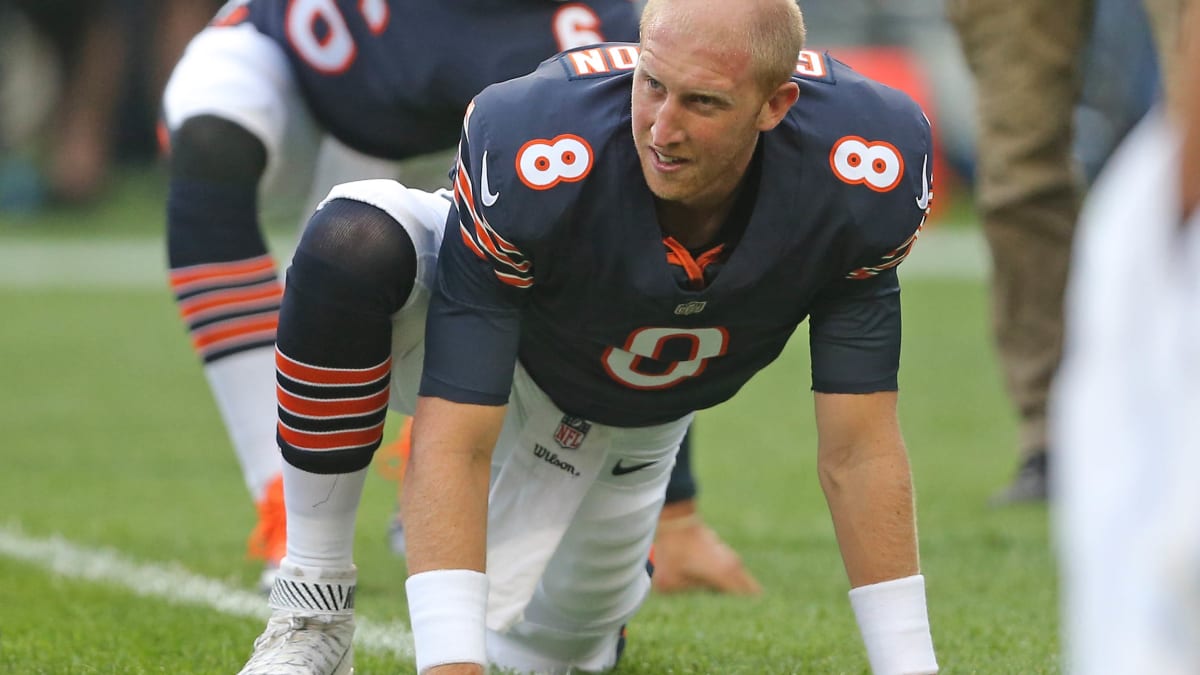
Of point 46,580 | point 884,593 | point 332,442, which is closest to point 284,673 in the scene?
point 332,442

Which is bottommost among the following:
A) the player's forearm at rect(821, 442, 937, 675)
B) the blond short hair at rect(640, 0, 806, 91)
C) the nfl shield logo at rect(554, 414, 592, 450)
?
the nfl shield logo at rect(554, 414, 592, 450)

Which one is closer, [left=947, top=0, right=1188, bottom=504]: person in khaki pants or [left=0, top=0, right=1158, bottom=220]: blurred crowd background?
[left=947, top=0, right=1188, bottom=504]: person in khaki pants

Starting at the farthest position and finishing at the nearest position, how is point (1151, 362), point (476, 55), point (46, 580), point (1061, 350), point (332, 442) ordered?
point (1061, 350) → point (46, 580) → point (476, 55) → point (332, 442) → point (1151, 362)

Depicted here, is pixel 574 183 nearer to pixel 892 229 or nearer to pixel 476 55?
pixel 892 229

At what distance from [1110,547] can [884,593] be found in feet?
3.49

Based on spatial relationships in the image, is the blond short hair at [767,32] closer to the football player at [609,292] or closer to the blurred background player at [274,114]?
the football player at [609,292]

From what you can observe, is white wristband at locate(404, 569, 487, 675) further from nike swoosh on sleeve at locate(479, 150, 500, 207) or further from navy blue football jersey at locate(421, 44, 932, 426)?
nike swoosh on sleeve at locate(479, 150, 500, 207)

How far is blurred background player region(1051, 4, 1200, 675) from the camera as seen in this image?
1296mm

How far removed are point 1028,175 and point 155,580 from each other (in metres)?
2.18

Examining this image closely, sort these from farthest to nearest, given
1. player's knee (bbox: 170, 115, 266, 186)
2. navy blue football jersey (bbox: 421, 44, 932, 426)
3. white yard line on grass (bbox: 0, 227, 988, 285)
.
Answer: white yard line on grass (bbox: 0, 227, 988, 285) → player's knee (bbox: 170, 115, 266, 186) → navy blue football jersey (bbox: 421, 44, 932, 426)

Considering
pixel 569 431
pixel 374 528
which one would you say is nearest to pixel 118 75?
pixel 374 528

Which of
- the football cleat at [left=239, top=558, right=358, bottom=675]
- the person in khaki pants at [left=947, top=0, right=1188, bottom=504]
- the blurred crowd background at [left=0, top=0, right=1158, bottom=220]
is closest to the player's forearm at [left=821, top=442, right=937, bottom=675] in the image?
the football cleat at [left=239, top=558, right=358, bottom=675]

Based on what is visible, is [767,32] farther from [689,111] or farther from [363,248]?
[363,248]

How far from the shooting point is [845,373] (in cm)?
244
